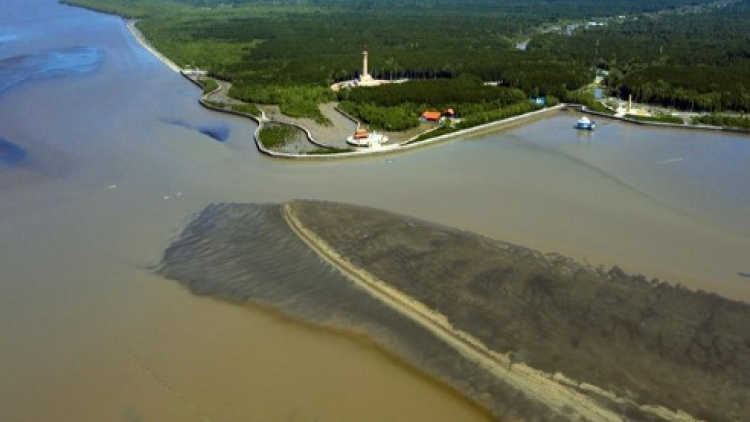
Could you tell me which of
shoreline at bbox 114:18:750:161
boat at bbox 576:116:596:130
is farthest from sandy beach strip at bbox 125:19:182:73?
boat at bbox 576:116:596:130

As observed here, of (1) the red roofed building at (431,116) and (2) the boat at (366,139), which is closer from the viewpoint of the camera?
(2) the boat at (366,139)

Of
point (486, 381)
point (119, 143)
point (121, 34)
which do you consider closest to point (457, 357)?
point (486, 381)

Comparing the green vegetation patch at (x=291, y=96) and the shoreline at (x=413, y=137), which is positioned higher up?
the green vegetation patch at (x=291, y=96)

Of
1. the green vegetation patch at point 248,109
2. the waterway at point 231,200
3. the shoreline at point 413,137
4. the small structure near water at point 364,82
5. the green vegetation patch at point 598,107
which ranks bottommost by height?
the waterway at point 231,200

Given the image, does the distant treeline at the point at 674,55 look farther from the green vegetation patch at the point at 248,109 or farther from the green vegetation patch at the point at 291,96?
the green vegetation patch at the point at 248,109

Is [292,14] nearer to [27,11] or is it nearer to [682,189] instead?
[27,11]

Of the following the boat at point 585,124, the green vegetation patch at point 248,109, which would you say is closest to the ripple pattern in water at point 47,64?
Result: the green vegetation patch at point 248,109
